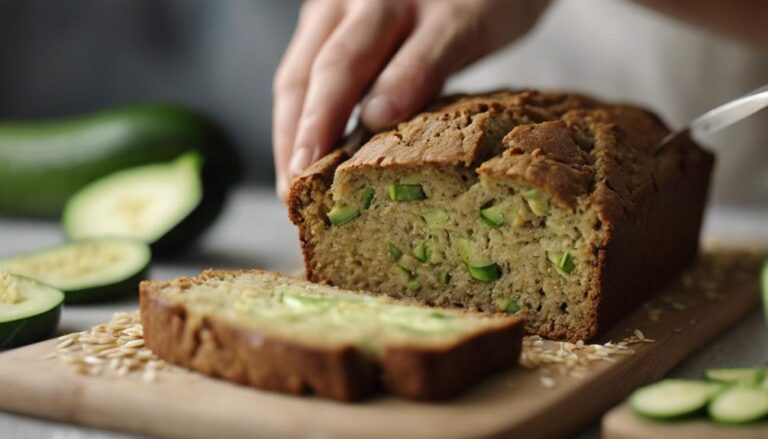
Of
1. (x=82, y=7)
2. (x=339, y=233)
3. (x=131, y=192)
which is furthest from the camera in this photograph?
(x=82, y=7)

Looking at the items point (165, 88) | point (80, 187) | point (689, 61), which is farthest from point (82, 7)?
point (689, 61)

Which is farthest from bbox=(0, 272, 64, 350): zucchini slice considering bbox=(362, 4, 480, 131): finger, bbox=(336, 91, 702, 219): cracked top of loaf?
bbox=(362, 4, 480, 131): finger

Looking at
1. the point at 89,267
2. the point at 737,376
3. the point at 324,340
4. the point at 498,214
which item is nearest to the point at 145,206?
the point at 89,267

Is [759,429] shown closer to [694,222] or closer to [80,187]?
[694,222]

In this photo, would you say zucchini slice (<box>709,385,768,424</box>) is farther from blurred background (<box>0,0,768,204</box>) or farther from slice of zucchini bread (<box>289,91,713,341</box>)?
blurred background (<box>0,0,768,204</box>)

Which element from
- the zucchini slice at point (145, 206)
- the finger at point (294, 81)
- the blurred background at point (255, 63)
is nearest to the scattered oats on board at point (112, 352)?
the finger at point (294, 81)

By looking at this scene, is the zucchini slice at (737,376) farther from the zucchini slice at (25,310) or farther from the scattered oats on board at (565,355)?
the zucchini slice at (25,310)
